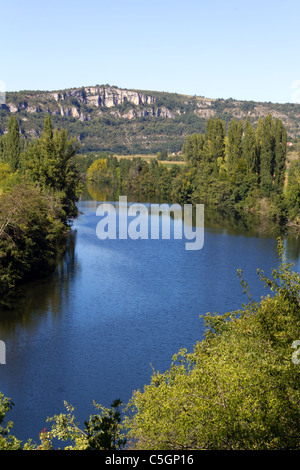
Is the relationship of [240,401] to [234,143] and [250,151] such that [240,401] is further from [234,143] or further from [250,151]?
[234,143]

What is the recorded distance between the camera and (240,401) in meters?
12.7

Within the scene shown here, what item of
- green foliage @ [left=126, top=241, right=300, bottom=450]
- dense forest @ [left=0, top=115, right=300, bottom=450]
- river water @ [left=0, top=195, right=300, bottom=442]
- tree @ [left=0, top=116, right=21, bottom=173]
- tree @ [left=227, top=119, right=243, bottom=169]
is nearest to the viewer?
Answer: green foliage @ [left=126, top=241, right=300, bottom=450]

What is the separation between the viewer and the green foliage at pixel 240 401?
1223 centimetres

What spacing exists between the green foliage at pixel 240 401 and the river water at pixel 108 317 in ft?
27.8

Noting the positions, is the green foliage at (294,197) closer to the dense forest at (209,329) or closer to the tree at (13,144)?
the dense forest at (209,329)

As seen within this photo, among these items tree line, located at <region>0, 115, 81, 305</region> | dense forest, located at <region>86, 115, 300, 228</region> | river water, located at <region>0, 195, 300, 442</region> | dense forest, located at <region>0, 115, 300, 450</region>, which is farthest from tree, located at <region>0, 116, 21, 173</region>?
dense forest, located at <region>86, 115, 300, 228</region>

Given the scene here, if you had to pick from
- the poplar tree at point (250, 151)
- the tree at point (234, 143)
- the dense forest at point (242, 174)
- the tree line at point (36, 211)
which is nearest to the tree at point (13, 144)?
the tree line at point (36, 211)

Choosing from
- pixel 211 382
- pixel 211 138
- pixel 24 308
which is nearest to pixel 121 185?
pixel 211 138

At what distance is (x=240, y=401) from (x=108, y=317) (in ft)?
69.5

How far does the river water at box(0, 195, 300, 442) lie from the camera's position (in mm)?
23797

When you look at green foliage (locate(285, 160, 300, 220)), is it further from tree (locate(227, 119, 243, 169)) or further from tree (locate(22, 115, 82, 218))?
tree (locate(22, 115, 82, 218))

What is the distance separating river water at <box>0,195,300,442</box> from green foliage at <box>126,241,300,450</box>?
8.48 m

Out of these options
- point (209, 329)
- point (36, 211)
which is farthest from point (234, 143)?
point (209, 329)
